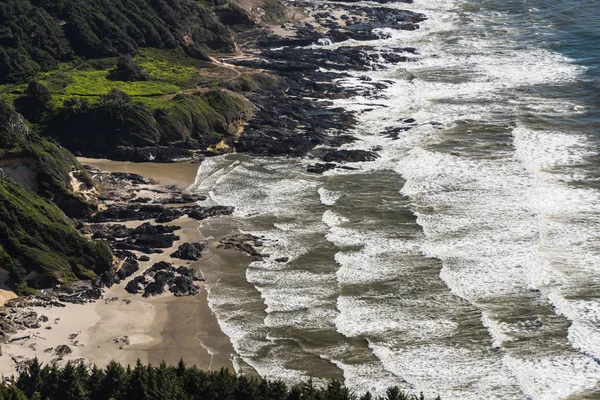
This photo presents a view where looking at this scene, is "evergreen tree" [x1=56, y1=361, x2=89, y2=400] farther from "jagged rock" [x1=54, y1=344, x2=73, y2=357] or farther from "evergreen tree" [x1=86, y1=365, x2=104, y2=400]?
"jagged rock" [x1=54, y1=344, x2=73, y2=357]

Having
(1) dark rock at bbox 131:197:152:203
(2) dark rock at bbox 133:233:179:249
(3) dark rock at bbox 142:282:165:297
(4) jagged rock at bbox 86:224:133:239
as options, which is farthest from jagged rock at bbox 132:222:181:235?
(3) dark rock at bbox 142:282:165:297

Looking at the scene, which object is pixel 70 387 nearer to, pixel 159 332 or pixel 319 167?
pixel 159 332

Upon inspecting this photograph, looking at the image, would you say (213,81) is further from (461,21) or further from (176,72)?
(461,21)

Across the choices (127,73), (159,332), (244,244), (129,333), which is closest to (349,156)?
(244,244)

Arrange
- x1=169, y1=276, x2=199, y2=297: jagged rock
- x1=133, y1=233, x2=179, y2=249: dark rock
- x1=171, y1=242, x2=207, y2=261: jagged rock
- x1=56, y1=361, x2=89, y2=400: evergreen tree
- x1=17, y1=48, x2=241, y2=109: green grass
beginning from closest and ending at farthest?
x1=56, y1=361, x2=89, y2=400: evergreen tree < x1=169, y1=276, x2=199, y2=297: jagged rock < x1=171, y1=242, x2=207, y2=261: jagged rock < x1=133, y1=233, x2=179, y2=249: dark rock < x1=17, y1=48, x2=241, y2=109: green grass

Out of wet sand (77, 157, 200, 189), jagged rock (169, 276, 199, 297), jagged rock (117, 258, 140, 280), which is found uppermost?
jagged rock (117, 258, 140, 280)
